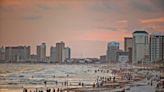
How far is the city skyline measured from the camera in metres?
6.69

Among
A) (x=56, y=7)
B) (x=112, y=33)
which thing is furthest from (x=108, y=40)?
(x=56, y=7)

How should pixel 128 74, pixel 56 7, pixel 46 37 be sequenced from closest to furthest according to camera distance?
pixel 56 7 < pixel 46 37 < pixel 128 74

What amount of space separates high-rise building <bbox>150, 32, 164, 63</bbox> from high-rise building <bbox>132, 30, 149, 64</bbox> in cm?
12

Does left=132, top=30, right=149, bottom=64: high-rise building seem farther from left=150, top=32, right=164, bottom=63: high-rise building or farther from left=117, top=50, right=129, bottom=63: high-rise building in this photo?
left=117, top=50, right=129, bottom=63: high-rise building

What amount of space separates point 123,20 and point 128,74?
645 centimetres

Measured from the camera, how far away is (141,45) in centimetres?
773

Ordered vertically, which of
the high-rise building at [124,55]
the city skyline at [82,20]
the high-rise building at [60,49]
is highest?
the city skyline at [82,20]

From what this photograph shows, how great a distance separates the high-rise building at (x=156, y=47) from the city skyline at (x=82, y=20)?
0.20m

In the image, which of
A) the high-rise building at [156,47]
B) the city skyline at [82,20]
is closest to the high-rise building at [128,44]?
the city skyline at [82,20]

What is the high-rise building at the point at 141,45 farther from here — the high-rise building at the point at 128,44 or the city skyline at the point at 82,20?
the city skyline at the point at 82,20

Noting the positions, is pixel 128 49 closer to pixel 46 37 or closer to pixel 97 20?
pixel 97 20

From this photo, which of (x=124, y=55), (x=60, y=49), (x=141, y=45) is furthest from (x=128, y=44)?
(x=60, y=49)

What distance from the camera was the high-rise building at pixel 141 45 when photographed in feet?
23.8

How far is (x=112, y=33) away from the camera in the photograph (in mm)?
7105
